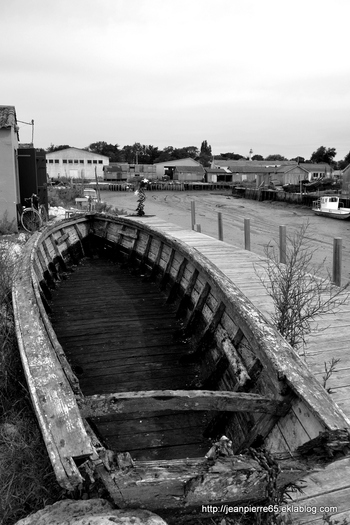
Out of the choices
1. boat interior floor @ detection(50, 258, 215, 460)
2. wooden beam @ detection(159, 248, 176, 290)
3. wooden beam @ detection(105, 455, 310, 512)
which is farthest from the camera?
wooden beam @ detection(159, 248, 176, 290)

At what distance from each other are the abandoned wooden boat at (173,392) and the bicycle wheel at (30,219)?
5.66 metres

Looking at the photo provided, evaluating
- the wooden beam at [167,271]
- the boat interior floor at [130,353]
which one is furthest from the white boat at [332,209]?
the wooden beam at [167,271]

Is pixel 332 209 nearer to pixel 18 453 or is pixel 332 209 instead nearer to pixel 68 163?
pixel 18 453

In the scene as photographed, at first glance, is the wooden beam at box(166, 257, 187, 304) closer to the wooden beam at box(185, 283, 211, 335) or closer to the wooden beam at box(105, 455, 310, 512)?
the wooden beam at box(185, 283, 211, 335)

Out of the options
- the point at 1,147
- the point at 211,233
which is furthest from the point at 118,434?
the point at 211,233

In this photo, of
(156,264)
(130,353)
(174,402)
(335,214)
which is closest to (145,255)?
(156,264)

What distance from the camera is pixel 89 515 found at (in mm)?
2180

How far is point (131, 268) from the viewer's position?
9.25 m

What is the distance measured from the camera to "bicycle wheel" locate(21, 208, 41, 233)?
13037 mm

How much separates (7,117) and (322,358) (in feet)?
36.8

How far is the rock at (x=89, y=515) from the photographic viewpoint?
213cm

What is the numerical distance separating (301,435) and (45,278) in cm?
553

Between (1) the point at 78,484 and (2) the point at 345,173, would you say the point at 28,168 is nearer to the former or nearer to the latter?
(1) the point at 78,484

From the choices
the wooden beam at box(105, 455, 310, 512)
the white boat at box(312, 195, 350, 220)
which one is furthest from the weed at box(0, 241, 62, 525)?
the white boat at box(312, 195, 350, 220)
